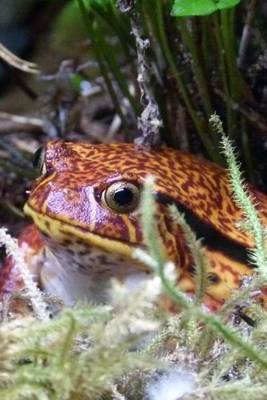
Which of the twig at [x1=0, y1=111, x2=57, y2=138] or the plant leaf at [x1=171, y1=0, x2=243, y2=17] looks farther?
the twig at [x1=0, y1=111, x2=57, y2=138]

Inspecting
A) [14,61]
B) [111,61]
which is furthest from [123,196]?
[14,61]

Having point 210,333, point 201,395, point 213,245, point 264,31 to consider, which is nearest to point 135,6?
point 264,31

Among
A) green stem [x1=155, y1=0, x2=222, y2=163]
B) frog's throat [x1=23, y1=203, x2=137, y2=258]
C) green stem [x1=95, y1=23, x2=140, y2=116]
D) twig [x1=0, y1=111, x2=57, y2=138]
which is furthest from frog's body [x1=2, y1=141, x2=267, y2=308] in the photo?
twig [x1=0, y1=111, x2=57, y2=138]

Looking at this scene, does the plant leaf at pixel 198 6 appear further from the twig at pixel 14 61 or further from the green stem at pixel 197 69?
the twig at pixel 14 61

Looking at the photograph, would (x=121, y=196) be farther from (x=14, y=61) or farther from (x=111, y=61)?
(x=14, y=61)

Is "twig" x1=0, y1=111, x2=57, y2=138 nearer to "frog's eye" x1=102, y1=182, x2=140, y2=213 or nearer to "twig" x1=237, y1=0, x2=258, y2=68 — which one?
"twig" x1=237, y1=0, x2=258, y2=68

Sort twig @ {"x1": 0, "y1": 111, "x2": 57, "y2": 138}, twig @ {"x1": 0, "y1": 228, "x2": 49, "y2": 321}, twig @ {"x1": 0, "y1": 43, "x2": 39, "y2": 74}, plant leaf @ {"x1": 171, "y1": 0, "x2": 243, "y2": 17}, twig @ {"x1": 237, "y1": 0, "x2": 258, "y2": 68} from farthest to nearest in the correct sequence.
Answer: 1. twig @ {"x1": 0, "y1": 111, "x2": 57, "y2": 138}
2. twig @ {"x1": 0, "y1": 43, "x2": 39, "y2": 74}
3. twig @ {"x1": 237, "y1": 0, "x2": 258, "y2": 68}
4. plant leaf @ {"x1": 171, "y1": 0, "x2": 243, "y2": 17}
5. twig @ {"x1": 0, "y1": 228, "x2": 49, "y2": 321}

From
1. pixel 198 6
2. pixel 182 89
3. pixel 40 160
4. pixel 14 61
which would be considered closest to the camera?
pixel 198 6

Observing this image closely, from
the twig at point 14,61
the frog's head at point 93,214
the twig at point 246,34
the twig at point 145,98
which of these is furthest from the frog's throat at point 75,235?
the twig at point 14,61
